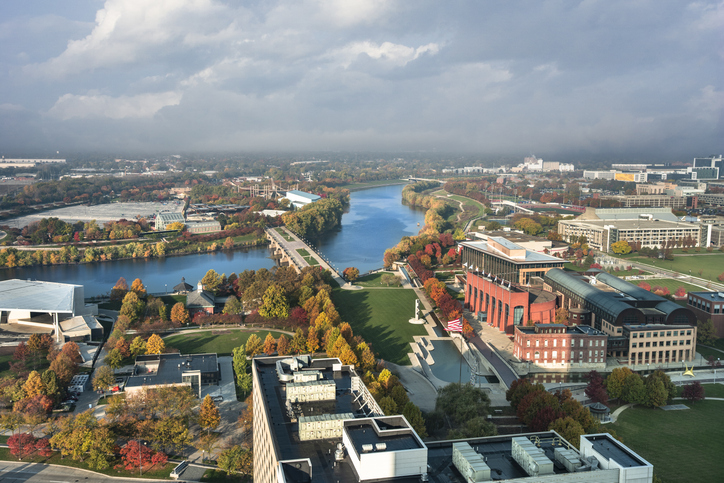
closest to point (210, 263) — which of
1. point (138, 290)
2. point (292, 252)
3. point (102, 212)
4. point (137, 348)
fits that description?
point (292, 252)

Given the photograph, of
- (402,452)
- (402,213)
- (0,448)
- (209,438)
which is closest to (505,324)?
(209,438)

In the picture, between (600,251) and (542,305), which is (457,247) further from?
(542,305)

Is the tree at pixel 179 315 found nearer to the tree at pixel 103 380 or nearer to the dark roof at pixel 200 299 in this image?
the dark roof at pixel 200 299

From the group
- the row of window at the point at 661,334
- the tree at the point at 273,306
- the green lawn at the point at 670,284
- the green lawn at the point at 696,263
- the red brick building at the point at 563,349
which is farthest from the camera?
the green lawn at the point at 696,263

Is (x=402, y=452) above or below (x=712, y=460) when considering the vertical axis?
above

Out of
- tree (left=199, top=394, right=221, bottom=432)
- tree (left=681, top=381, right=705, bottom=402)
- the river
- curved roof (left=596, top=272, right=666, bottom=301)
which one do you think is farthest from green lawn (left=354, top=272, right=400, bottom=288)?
tree (left=199, top=394, right=221, bottom=432)

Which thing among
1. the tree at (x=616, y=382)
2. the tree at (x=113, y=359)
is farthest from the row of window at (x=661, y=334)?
the tree at (x=113, y=359)
